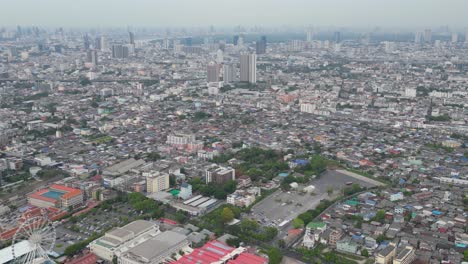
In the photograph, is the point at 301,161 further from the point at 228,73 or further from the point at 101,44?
the point at 101,44

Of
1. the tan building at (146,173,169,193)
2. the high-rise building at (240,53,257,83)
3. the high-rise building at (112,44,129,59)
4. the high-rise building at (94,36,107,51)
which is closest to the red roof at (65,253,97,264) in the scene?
the tan building at (146,173,169,193)

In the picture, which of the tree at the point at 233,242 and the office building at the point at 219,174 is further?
the office building at the point at 219,174

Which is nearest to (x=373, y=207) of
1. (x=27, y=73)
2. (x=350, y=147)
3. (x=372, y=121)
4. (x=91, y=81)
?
(x=350, y=147)

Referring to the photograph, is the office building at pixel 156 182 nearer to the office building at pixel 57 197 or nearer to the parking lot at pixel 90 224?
the parking lot at pixel 90 224

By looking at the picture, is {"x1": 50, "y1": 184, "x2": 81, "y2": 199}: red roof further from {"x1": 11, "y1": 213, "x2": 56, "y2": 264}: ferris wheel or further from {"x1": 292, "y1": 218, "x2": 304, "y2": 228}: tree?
{"x1": 292, "y1": 218, "x2": 304, "y2": 228}: tree

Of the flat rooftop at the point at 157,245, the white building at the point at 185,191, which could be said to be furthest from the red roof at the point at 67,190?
the flat rooftop at the point at 157,245

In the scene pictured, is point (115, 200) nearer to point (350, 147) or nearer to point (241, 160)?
point (241, 160)
